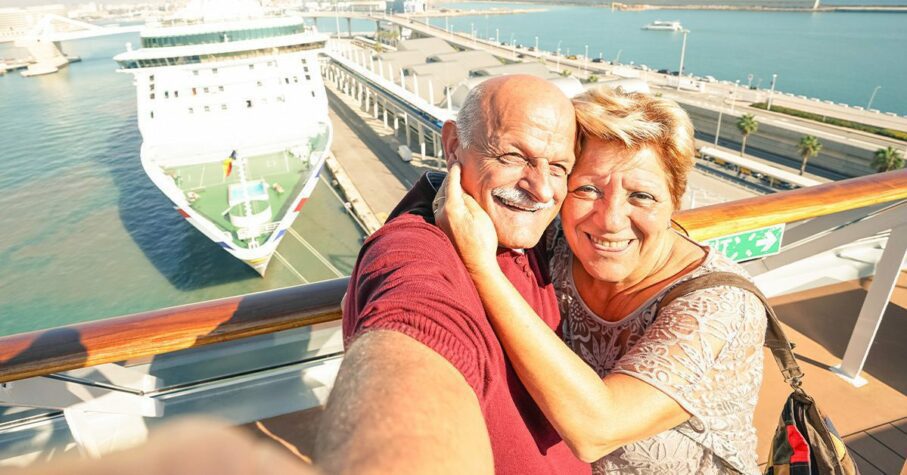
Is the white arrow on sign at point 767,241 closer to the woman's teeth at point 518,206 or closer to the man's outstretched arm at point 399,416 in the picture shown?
the woman's teeth at point 518,206

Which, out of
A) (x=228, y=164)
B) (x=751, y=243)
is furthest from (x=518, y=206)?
(x=228, y=164)

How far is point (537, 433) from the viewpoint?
1300mm

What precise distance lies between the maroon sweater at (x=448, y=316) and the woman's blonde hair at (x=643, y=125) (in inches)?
17.4

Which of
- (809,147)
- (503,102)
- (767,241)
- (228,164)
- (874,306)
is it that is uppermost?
(503,102)

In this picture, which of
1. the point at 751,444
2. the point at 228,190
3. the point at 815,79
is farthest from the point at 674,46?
the point at 751,444

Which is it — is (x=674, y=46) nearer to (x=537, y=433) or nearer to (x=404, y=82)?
(x=404, y=82)

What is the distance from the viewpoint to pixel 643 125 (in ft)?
4.76

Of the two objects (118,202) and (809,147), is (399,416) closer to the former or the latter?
(118,202)

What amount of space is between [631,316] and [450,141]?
2.52ft

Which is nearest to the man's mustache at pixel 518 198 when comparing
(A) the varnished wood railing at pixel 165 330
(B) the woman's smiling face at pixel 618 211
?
(B) the woman's smiling face at pixel 618 211

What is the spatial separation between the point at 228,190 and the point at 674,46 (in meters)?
66.2

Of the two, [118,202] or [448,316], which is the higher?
[448,316]

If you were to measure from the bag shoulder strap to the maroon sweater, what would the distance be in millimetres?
400

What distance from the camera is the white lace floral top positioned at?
1.23m
